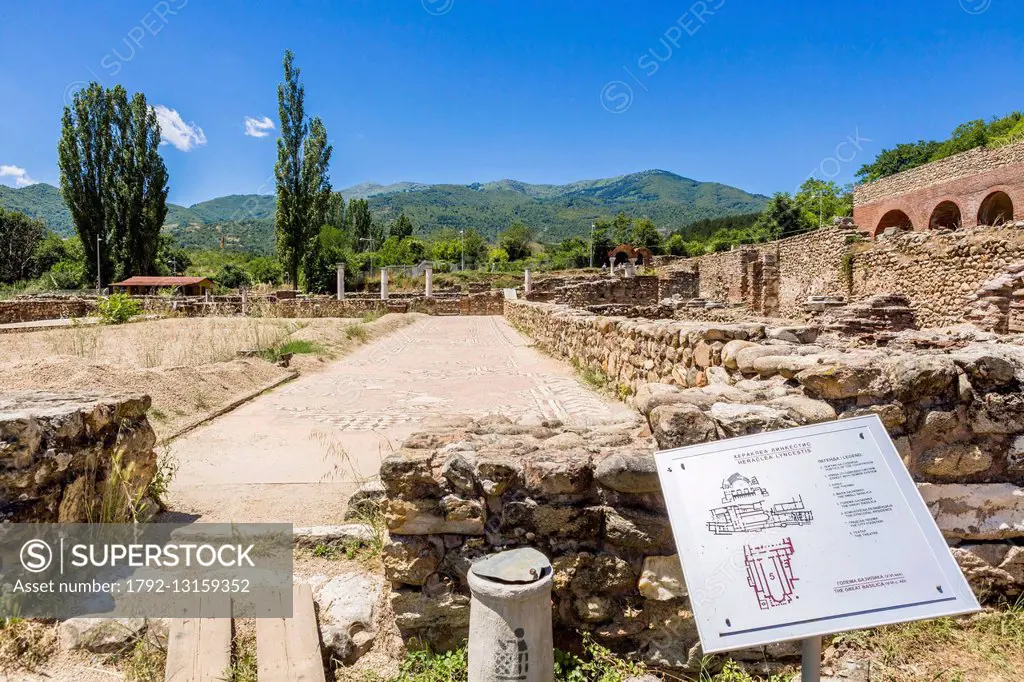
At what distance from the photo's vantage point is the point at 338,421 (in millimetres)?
6523

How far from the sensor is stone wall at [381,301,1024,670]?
2594 millimetres

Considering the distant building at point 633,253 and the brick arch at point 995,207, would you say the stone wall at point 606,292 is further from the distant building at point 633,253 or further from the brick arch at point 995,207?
the distant building at point 633,253

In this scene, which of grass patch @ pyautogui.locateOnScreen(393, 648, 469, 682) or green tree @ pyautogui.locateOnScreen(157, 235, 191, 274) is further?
green tree @ pyautogui.locateOnScreen(157, 235, 191, 274)

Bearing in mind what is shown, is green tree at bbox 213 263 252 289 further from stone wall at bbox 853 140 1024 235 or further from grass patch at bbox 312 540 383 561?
grass patch at bbox 312 540 383 561

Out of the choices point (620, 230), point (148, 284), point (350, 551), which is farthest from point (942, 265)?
point (620, 230)

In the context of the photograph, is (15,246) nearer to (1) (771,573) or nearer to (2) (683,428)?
(2) (683,428)

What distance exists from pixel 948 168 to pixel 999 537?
95.2 feet

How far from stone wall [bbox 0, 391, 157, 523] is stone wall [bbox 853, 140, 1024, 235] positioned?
26433 millimetres

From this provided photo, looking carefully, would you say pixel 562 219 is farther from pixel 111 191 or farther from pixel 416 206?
pixel 111 191

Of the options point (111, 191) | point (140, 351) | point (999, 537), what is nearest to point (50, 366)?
point (140, 351)

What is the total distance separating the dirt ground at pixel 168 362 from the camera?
6.99 meters

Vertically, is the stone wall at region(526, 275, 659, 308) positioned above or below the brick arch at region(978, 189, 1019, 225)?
below

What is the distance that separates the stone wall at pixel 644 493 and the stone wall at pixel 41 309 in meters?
27.9

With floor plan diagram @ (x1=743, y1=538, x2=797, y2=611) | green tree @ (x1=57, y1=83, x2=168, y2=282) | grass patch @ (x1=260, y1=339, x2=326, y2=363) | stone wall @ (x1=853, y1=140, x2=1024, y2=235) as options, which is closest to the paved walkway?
grass patch @ (x1=260, y1=339, x2=326, y2=363)
